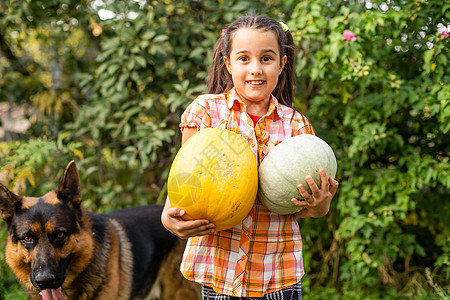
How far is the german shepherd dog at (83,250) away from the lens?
260 cm

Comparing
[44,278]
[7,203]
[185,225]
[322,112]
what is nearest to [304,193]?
[185,225]

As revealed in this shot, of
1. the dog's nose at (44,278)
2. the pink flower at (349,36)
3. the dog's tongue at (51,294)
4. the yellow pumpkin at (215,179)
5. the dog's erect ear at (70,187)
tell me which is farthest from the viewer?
the pink flower at (349,36)

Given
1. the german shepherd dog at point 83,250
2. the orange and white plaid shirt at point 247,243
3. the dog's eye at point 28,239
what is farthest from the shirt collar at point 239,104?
the dog's eye at point 28,239

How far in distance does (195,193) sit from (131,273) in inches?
70.2

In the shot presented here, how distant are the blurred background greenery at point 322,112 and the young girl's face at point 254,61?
1477 mm

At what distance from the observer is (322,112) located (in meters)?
3.98

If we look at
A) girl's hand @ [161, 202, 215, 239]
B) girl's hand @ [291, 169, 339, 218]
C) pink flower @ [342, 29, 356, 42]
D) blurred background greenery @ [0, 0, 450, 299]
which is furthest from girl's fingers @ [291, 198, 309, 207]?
pink flower @ [342, 29, 356, 42]

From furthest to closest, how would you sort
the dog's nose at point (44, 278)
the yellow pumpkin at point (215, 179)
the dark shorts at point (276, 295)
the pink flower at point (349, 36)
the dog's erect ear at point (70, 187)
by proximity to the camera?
the pink flower at point (349, 36) < the dog's erect ear at point (70, 187) < the dog's nose at point (44, 278) < the dark shorts at point (276, 295) < the yellow pumpkin at point (215, 179)

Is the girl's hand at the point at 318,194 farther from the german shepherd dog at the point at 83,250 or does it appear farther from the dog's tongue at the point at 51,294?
the dog's tongue at the point at 51,294

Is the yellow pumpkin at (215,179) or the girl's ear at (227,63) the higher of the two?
the girl's ear at (227,63)

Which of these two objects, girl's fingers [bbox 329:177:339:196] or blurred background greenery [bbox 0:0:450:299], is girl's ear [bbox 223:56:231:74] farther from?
blurred background greenery [bbox 0:0:450:299]

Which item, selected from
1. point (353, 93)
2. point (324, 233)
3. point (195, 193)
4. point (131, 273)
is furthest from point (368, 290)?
point (195, 193)

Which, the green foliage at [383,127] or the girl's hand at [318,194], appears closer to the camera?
the girl's hand at [318,194]

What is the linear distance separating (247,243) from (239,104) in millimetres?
659
